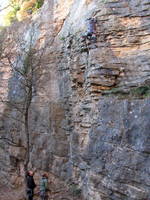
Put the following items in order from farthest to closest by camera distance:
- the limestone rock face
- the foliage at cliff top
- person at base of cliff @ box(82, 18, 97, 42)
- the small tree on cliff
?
the foliage at cliff top, the small tree on cliff, person at base of cliff @ box(82, 18, 97, 42), the limestone rock face

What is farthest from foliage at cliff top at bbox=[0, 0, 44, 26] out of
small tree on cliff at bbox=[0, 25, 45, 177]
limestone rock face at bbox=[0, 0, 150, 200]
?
limestone rock face at bbox=[0, 0, 150, 200]

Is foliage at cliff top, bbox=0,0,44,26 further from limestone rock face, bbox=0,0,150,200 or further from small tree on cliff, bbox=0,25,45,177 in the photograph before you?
limestone rock face, bbox=0,0,150,200

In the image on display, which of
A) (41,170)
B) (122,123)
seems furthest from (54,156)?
(122,123)

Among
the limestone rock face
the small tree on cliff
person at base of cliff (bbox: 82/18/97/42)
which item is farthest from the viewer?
the small tree on cliff

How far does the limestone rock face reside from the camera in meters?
10.9

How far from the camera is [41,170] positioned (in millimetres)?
18719

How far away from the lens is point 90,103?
47.9 ft

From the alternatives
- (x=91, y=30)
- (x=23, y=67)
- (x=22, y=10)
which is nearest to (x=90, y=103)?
(x=91, y=30)

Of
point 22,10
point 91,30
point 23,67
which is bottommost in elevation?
point 23,67

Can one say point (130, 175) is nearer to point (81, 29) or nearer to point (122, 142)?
point (122, 142)

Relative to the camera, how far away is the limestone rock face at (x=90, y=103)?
428 inches

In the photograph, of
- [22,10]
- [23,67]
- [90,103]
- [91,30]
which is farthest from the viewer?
[22,10]

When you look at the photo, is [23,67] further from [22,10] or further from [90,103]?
[22,10]

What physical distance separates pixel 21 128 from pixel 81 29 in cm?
797
